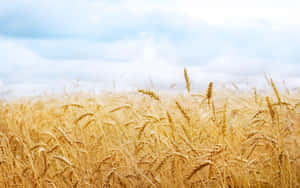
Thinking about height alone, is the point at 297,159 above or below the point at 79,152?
below

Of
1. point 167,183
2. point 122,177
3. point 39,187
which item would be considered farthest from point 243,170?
point 39,187

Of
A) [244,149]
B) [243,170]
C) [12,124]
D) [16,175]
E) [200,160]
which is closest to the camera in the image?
[200,160]

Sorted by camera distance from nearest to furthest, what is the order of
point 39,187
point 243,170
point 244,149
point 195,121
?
point 243,170 → point 39,187 → point 244,149 → point 195,121

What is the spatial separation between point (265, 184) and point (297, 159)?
0.39 meters

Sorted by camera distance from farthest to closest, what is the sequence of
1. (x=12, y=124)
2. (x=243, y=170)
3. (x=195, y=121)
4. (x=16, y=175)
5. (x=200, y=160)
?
(x=12, y=124) → (x=195, y=121) → (x=16, y=175) → (x=243, y=170) → (x=200, y=160)

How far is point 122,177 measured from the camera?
245cm

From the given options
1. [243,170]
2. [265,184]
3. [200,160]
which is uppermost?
[200,160]

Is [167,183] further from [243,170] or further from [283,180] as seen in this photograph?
[283,180]

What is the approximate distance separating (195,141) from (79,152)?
3.32 ft

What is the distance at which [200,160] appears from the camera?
86.0 inches

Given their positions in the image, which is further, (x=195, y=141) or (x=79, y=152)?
(x=195, y=141)

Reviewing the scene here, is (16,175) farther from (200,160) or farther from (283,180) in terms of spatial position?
(283,180)

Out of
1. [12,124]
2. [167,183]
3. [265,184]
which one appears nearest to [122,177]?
[167,183]

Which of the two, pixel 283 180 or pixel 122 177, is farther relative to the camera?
pixel 122 177
